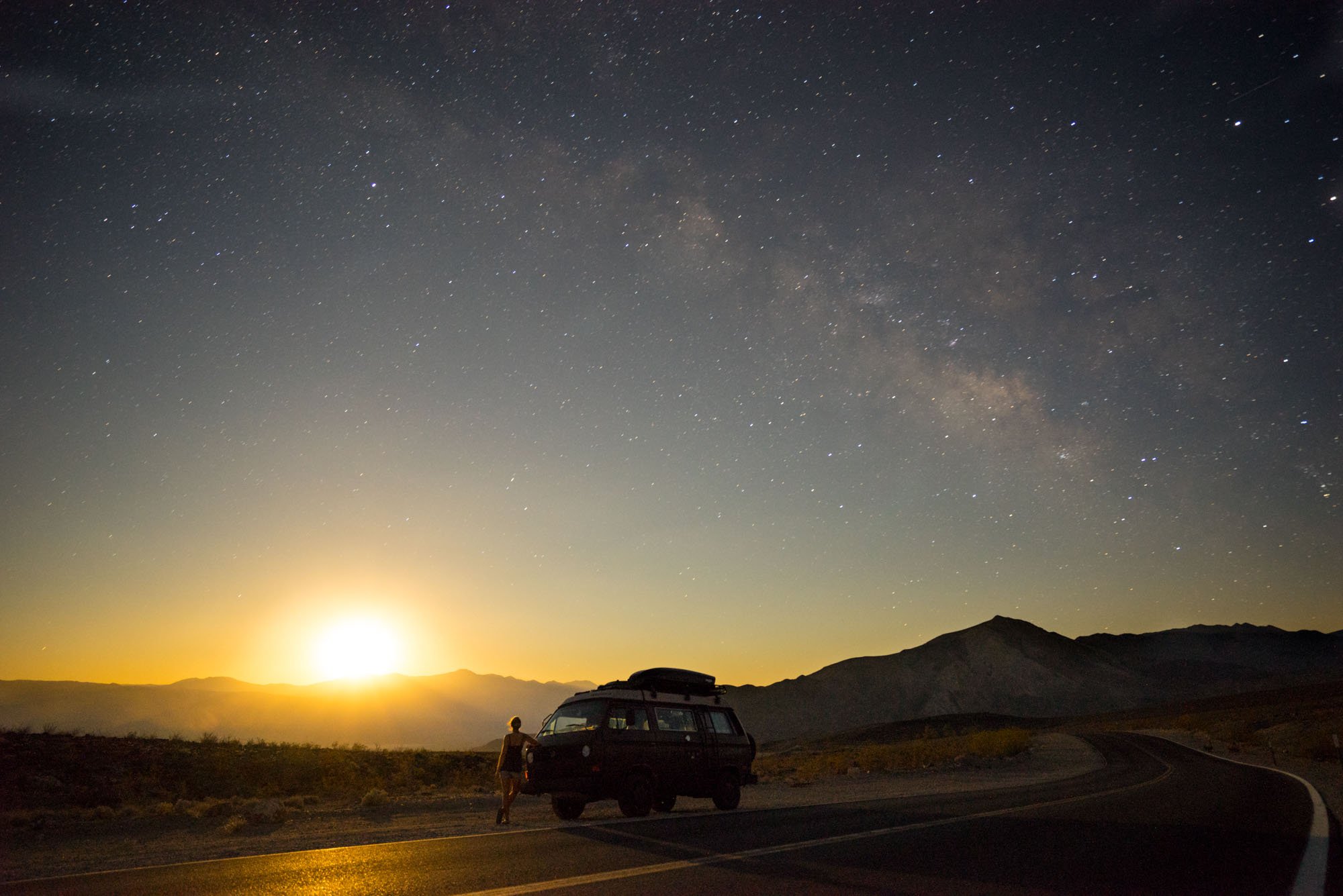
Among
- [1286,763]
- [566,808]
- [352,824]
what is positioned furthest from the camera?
[1286,763]

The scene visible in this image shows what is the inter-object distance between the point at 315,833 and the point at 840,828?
858cm

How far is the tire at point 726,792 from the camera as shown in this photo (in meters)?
15.1

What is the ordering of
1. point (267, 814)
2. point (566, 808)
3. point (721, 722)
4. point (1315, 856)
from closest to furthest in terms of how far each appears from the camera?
point (1315, 856) → point (566, 808) → point (267, 814) → point (721, 722)

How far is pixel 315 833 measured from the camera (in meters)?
12.3

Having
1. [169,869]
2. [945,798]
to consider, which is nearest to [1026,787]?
[945,798]

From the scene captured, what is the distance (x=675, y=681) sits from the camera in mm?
15680

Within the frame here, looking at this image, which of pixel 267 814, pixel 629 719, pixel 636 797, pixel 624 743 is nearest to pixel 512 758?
pixel 624 743

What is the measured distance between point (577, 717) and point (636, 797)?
1761mm

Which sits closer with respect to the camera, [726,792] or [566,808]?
[566,808]

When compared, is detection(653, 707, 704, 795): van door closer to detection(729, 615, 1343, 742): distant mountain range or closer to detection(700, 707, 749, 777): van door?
detection(700, 707, 749, 777): van door

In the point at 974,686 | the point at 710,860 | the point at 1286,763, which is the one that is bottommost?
the point at 974,686

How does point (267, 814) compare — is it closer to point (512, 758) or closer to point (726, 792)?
point (512, 758)

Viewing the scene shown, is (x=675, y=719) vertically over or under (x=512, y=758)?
over

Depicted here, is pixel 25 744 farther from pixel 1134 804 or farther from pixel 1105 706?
pixel 1105 706
